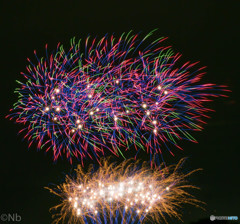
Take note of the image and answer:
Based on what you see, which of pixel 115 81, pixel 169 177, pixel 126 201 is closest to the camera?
pixel 115 81

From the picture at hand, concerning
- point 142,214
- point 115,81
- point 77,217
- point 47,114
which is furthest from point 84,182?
point 115,81

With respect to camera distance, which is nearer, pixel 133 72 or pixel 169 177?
pixel 133 72

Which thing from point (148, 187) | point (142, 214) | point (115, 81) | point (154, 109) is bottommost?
point (142, 214)

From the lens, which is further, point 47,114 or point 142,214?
point 142,214

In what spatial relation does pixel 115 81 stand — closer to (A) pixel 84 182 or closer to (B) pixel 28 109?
(B) pixel 28 109

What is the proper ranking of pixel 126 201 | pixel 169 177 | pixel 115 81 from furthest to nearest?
pixel 126 201
pixel 169 177
pixel 115 81

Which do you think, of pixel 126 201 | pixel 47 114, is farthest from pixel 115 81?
pixel 126 201

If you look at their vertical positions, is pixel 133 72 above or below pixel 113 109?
above

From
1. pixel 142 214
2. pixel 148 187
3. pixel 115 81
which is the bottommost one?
pixel 142 214

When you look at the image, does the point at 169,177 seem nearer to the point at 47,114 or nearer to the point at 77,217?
the point at 77,217
